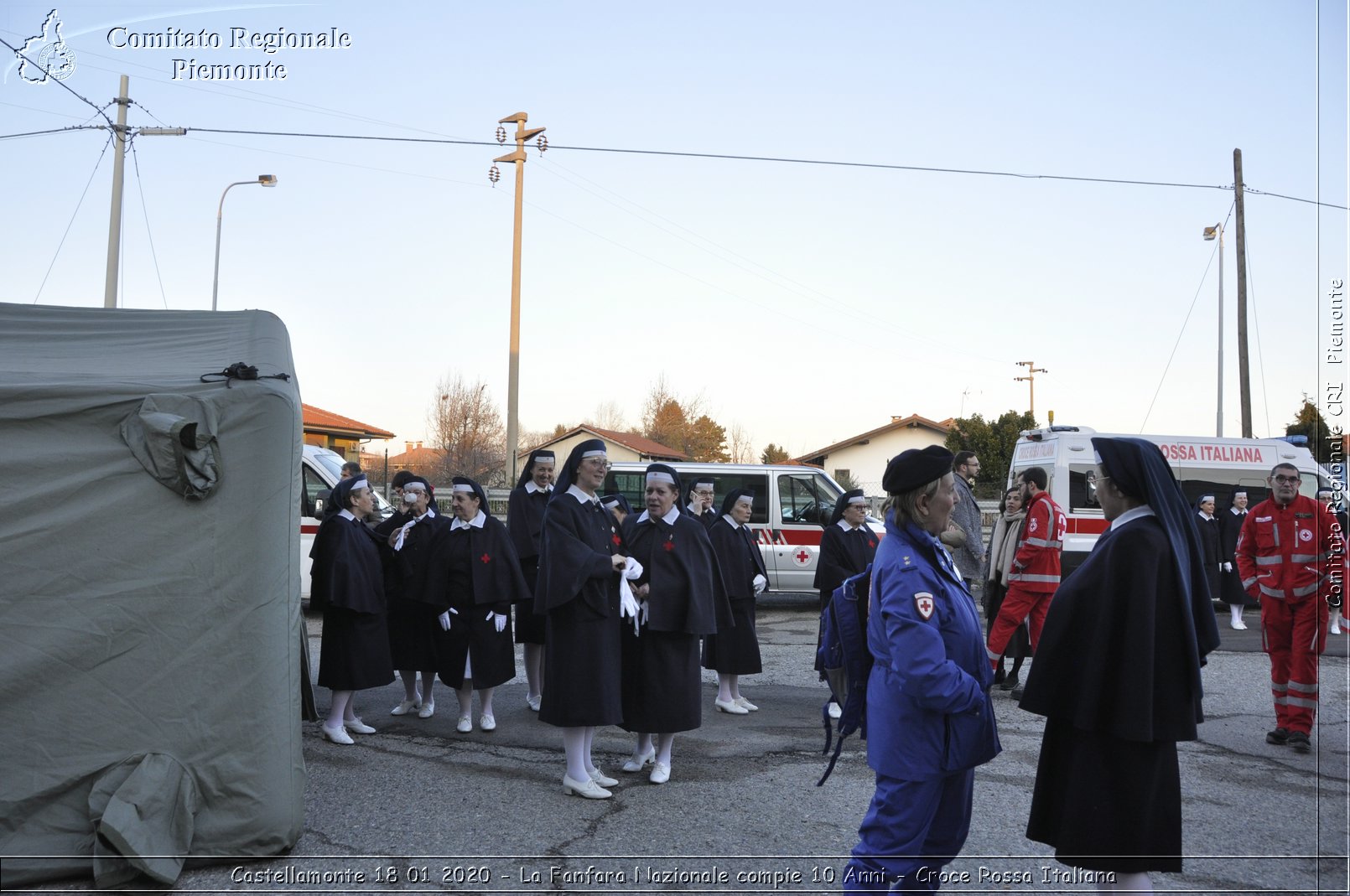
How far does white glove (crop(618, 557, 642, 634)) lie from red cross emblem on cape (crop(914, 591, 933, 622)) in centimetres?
277

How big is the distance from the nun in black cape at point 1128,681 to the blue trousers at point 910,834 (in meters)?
0.42

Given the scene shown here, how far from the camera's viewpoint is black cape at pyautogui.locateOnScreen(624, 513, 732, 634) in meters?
6.05

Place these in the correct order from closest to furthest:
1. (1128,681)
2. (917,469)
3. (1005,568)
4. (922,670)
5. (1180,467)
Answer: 1. (922,670)
2. (1128,681)
3. (917,469)
4. (1005,568)
5. (1180,467)

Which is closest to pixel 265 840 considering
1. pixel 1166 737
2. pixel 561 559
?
pixel 561 559

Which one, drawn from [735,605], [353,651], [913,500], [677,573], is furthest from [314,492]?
[913,500]

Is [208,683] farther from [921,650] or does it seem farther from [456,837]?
[921,650]

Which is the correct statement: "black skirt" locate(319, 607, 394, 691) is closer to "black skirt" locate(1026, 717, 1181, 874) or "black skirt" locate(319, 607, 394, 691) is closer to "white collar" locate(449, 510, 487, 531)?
"white collar" locate(449, 510, 487, 531)

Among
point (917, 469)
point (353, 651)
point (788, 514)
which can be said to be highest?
point (917, 469)

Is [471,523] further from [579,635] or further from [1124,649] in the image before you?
[1124,649]

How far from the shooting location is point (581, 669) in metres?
5.83

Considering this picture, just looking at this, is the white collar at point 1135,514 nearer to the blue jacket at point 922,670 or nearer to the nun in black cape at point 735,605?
the blue jacket at point 922,670

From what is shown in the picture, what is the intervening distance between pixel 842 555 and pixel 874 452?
47667 millimetres

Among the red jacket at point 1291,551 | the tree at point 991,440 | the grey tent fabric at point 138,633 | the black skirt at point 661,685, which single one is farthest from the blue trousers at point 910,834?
the tree at point 991,440

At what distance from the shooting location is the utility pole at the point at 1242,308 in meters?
21.6
